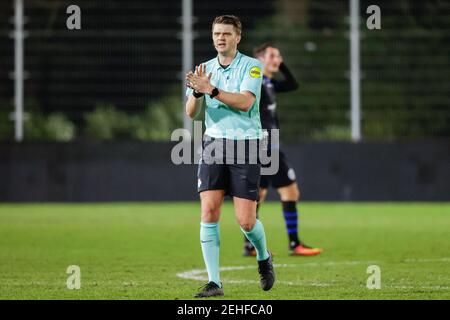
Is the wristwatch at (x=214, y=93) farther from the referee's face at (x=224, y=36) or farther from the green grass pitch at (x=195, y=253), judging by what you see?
the green grass pitch at (x=195, y=253)

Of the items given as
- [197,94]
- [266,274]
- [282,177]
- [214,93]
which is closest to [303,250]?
[282,177]

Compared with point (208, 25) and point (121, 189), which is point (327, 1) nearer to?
point (208, 25)

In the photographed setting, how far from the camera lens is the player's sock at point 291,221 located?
12898mm

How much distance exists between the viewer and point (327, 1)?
2270cm

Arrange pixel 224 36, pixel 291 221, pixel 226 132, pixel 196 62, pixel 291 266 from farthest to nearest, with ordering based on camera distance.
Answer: pixel 196 62
pixel 291 221
pixel 291 266
pixel 226 132
pixel 224 36

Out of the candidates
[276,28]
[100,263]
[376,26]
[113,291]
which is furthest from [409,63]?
[113,291]

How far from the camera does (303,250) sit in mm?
Result: 12734

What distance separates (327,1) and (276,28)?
117 cm

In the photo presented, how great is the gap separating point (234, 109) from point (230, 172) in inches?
19.9

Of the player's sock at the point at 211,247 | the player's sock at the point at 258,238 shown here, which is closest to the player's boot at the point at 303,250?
the player's sock at the point at 258,238

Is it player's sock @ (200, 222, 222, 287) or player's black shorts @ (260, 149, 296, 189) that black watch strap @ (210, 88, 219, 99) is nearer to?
player's sock @ (200, 222, 222, 287)

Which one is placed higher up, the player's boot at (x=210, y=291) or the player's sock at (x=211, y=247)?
the player's sock at (x=211, y=247)

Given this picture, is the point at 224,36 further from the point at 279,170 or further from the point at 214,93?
the point at 279,170

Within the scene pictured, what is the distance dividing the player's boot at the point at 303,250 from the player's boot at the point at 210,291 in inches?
155
